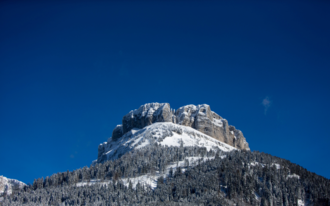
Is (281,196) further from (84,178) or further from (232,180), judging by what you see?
(84,178)

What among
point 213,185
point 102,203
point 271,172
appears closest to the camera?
point 102,203

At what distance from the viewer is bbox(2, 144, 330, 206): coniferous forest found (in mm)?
129000

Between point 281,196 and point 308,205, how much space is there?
42.2ft

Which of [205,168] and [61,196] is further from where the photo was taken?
[205,168]

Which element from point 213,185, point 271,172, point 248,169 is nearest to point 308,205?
point 271,172

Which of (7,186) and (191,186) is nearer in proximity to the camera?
Answer: (191,186)

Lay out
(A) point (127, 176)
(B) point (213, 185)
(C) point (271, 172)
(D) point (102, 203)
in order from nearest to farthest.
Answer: (D) point (102, 203) < (B) point (213, 185) < (C) point (271, 172) < (A) point (127, 176)

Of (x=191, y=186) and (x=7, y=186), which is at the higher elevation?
(x=7, y=186)

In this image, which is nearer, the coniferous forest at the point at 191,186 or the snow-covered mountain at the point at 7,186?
the coniferous forest at the point at 191,186

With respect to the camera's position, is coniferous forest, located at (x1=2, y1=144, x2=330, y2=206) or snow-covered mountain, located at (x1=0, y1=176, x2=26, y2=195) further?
snow-covered mountain, located at (x1=0, y1=176, x2=26, y2=195)

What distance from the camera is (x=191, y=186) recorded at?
135 m

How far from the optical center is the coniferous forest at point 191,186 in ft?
423

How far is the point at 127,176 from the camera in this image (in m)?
165

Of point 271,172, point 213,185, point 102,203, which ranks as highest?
point 271,172
